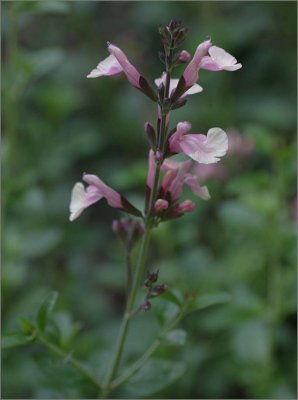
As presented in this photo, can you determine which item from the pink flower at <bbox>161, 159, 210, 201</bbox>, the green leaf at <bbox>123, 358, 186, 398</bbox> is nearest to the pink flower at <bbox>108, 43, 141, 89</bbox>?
the pink flower at <bbox>161, 159, 210, 201</bbox>

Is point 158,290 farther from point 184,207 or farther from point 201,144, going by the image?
point 201,144

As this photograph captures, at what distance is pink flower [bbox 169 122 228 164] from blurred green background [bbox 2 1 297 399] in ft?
2.13

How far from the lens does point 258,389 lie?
2.21 metres

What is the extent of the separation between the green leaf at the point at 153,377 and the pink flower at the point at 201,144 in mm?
687

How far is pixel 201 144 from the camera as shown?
1273 mm

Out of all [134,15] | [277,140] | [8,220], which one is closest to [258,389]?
[277,140]

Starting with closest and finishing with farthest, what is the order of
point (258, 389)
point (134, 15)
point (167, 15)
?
point (258, 389) → point (167, 15) → point (134, 15)

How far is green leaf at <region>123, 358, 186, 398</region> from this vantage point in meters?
1.64

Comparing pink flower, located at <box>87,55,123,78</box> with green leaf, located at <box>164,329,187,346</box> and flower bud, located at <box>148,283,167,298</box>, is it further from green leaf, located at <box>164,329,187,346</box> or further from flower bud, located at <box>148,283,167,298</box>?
green leaf, located at <box>164,329,187,346</box>

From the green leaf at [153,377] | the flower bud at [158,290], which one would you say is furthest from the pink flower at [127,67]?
the green leaf at [153,377]

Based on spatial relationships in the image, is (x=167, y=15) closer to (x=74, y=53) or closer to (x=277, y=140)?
(x=74, y=53)

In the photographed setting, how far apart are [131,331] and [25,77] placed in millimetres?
1131

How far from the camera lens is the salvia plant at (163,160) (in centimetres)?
126

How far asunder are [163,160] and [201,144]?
0.09 meters
